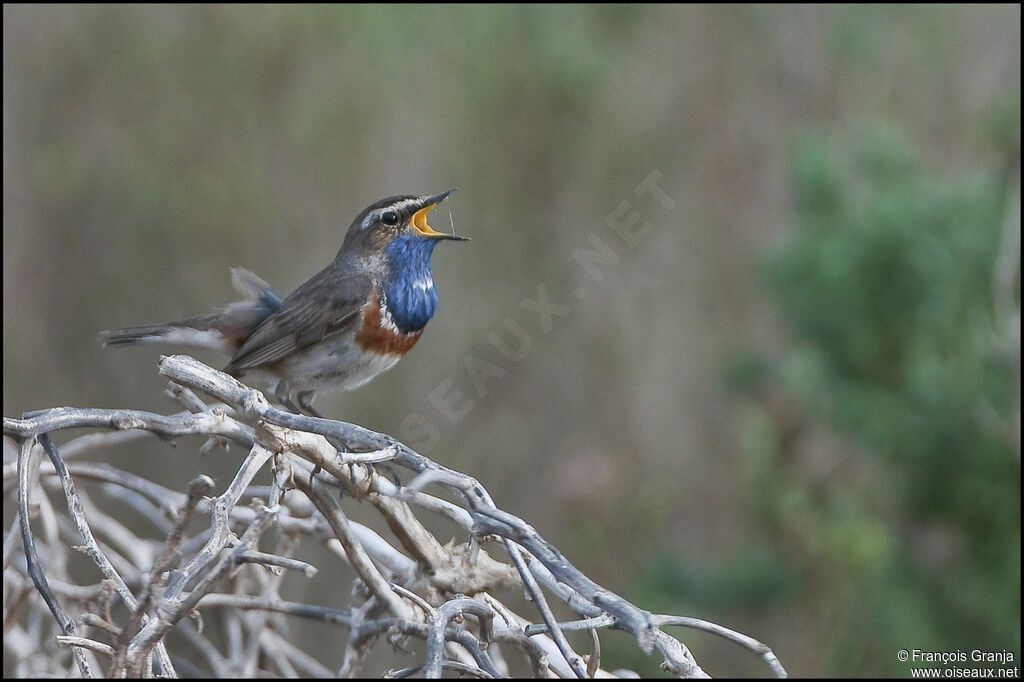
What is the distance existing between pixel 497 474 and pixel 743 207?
2.37 meters

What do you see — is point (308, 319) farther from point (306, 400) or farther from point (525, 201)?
point (525, 201)

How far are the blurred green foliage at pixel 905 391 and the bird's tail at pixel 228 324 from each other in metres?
1.79

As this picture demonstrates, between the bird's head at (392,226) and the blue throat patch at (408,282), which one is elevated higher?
the bird's head at (392,226)

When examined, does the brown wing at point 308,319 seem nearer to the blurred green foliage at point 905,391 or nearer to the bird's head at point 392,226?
the bird's head at point 392,226

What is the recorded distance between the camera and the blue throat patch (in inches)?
128

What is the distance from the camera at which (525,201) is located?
7074 mm

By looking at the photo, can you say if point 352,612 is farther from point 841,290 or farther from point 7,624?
point 841,290

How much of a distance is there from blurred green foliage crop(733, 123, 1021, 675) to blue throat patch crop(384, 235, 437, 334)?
1316mm

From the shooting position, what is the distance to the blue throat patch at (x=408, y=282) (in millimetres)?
3264

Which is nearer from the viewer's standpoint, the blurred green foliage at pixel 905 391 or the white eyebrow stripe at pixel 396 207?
the white eyebrow stripe at pixel 396 207

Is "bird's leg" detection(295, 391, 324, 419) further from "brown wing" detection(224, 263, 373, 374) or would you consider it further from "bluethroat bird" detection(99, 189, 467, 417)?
"brown wing" detection(224, 263, 373, 374)

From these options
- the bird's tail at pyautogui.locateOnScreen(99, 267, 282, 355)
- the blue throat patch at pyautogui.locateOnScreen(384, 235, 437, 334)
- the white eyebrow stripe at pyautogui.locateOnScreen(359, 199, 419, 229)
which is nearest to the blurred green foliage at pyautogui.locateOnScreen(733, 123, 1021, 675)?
the blue throat patch at pyautogui.locateOnScreen(384, 235, 437, 334)

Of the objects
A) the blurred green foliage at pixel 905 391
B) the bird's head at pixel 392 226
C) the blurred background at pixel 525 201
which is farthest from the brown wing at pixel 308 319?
the blurred background at pixel 525 201

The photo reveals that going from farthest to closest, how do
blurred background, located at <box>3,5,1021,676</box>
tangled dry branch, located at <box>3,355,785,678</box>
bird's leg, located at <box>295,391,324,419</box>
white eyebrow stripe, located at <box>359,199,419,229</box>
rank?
blurred background, located at <box>3,5,1021,676</box> < bird's leg, located at <box>295,391,324,419</box> < white eyebrow stripe, located at <box>359,199,419,229</box> < tangled dry branch, located at <box>3,355,785,678</box>
